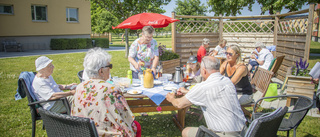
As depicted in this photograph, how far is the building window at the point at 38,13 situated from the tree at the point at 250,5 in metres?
14.5

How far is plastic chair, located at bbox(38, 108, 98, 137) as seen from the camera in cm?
164

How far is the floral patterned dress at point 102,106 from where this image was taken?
1.96m

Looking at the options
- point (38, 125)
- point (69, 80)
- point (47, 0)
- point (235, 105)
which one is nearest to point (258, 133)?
point (235, 105)

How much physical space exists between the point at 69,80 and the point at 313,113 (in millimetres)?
7036

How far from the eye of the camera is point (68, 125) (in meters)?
1.71

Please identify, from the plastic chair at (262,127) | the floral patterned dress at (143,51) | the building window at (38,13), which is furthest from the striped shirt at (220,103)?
the building window at (38,13)

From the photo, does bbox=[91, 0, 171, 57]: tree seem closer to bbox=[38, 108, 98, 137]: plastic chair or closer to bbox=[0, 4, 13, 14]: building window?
bbox=[0, 4, 13, 14]: building window

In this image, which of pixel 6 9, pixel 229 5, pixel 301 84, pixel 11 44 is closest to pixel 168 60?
pixel 301 84

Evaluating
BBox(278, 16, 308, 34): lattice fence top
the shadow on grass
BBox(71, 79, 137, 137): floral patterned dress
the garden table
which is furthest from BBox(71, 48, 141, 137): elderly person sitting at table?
BBox(278, 16, 308, 34): lattice fence top

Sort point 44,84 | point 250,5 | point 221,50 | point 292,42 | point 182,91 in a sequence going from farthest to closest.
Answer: point 250,5
point 221,50
point 292,42
point 44,84
point 182,91

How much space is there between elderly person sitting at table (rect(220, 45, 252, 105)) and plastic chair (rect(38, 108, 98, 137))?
2630mm

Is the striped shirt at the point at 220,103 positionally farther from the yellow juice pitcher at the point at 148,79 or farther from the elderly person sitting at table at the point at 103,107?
the yellow juice pitcher at the point at 148,79

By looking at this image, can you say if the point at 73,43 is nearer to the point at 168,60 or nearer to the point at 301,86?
the point at 168,60

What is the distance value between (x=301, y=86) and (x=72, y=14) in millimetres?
20507
